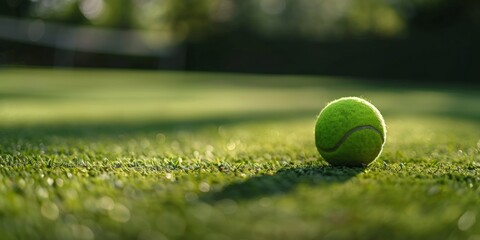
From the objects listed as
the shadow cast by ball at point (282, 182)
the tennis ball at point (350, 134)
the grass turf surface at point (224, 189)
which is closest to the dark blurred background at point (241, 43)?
the grass turf surface at point (224, 189)

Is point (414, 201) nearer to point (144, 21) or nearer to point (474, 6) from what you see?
point (474, 6)

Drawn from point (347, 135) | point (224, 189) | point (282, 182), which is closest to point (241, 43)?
point (347, 135)

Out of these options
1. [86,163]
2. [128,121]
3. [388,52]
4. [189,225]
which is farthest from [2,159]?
[388,52]

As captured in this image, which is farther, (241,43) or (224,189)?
(241,43)

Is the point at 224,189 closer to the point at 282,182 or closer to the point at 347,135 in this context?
the point at 282,182

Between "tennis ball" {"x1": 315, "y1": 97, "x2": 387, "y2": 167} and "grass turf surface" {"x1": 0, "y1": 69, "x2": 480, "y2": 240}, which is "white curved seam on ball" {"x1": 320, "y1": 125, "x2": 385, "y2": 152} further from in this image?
"grass turf surface" {"x1": 0, "y1": 69, "x2": 480, "y2": 240}

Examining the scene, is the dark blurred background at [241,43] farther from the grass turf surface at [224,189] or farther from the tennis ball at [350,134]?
the tennis ball at [350,134]
